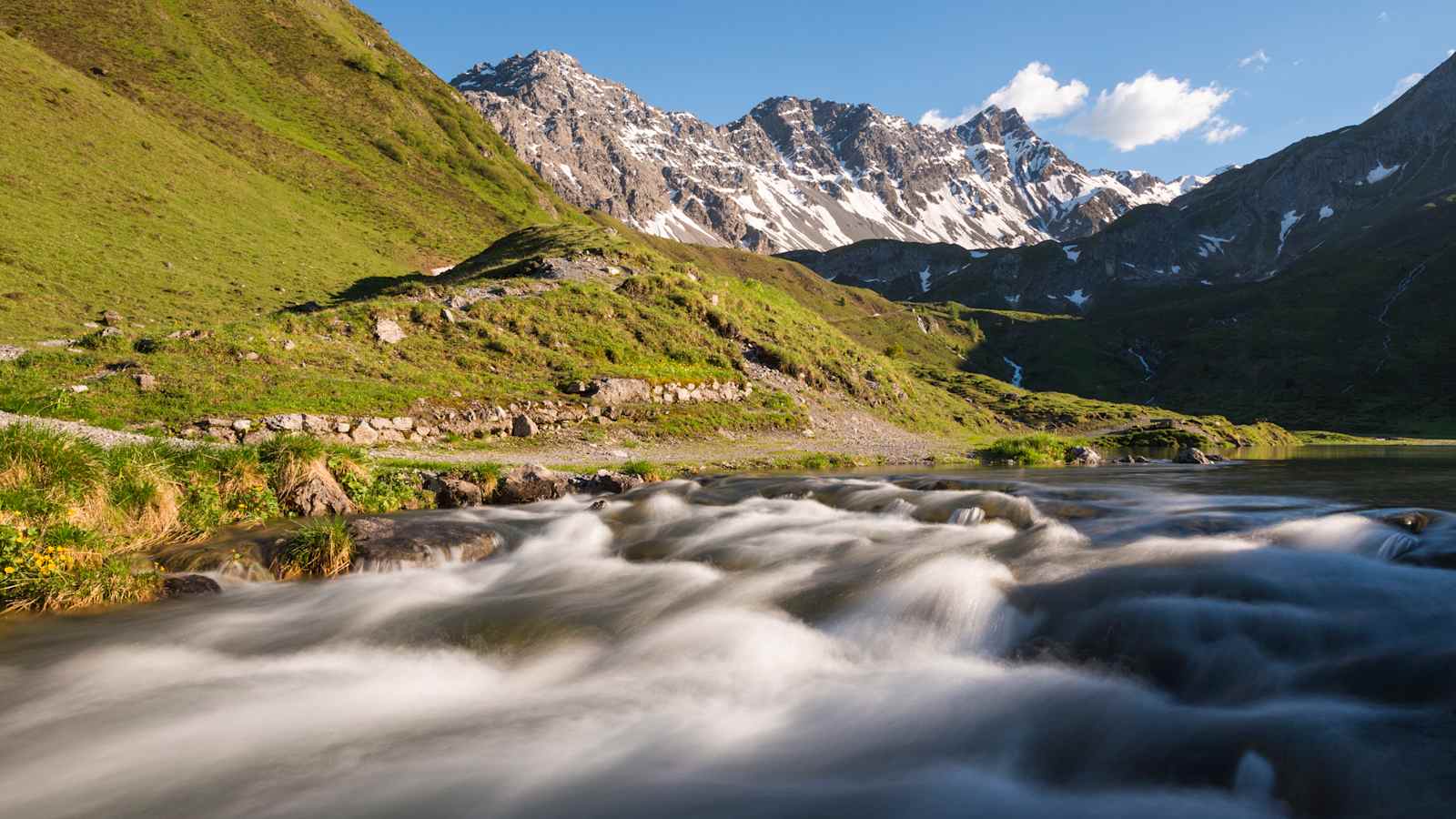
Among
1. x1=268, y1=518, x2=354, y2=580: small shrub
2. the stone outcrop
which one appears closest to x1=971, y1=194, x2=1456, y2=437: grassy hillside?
the stone outcrop

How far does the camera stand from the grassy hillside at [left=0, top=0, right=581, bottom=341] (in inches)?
2055

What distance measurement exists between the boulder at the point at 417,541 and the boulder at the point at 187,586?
6.34ft

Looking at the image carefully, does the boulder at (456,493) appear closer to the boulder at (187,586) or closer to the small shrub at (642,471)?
the small shrub at (642,471)

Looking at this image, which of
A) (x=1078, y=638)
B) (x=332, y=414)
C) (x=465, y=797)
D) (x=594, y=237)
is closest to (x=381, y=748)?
(x=465, y=797)

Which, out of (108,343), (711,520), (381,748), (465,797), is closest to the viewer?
(465,797)

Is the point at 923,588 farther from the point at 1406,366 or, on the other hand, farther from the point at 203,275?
the point at 1406,366

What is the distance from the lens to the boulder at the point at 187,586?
9.48m

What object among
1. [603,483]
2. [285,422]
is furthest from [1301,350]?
[285,422]

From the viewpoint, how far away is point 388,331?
30.2 metres

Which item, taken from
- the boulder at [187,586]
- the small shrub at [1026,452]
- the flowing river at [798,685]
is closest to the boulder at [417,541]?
the flowing river at [798,685]

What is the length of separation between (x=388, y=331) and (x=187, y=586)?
2291 cm

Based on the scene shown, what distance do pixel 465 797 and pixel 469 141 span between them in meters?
167

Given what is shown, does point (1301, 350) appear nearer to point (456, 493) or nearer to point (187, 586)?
point (456, 493)

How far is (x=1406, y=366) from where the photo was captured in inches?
5359
